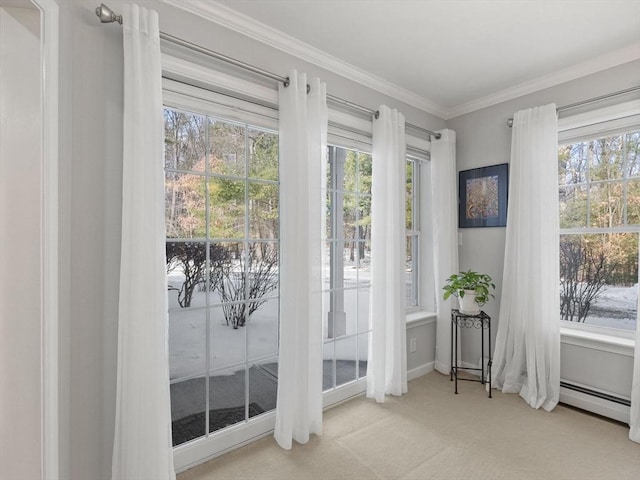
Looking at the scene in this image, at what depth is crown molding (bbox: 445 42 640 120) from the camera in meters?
2.41

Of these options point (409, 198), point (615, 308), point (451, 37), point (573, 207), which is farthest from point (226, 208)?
point (615, 308)

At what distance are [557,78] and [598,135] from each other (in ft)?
1.82

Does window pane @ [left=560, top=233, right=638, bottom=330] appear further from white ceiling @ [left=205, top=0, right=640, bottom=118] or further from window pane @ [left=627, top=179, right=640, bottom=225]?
white ceiling @ [left=205, top=0, right=640, bottom=118]

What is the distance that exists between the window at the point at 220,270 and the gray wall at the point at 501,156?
2.03m

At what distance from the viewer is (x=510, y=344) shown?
2916mm

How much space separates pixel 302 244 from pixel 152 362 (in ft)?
3.42

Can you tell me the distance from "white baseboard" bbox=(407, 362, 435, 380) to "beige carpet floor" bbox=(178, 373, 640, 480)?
1.49 ft

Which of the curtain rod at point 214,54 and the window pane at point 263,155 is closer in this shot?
the curtain rod at point 214,54

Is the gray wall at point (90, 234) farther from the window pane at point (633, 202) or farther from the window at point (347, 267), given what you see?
the window pane at point (633, 202)

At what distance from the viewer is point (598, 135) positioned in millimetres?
2633

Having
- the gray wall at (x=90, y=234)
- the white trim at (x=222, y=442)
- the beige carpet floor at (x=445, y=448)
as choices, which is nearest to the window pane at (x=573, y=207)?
the beige carpet floor at (x=445, y=448)

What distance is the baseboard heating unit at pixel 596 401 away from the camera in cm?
243
